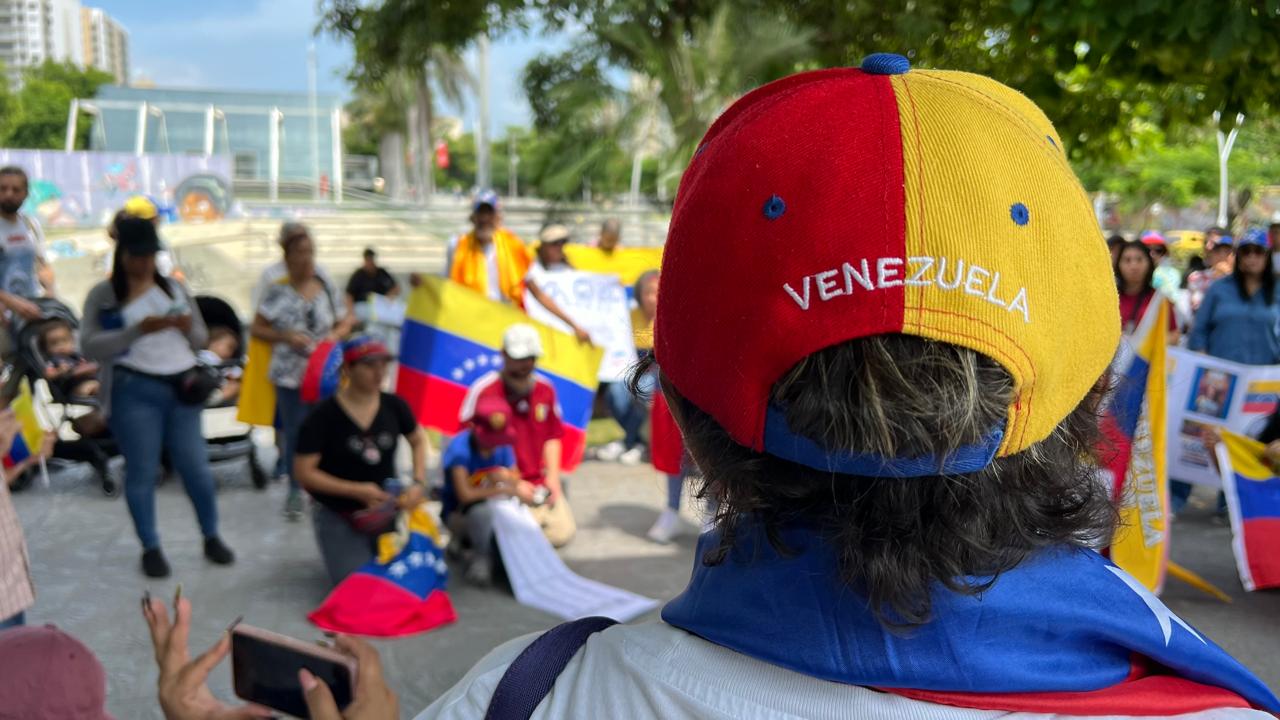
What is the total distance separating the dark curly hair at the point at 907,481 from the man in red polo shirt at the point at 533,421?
456 centimetres

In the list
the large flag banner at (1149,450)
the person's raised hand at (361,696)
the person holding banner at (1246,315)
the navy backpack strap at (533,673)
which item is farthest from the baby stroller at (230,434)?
the navy backpack strap at (533,673)

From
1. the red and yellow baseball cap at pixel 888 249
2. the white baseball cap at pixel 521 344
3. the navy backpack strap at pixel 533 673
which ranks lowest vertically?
the white baseball cap at pixel 521 344

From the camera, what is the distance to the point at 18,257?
6.97 m

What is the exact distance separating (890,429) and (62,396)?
23.6 ft

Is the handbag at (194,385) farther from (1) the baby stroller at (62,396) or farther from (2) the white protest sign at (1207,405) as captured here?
(2) the white protest sign at (1207,405)

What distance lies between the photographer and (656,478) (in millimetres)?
7531

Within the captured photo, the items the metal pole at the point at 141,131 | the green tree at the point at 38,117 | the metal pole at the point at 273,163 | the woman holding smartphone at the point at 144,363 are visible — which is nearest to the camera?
the woman holding smartphone at the point at 144,363

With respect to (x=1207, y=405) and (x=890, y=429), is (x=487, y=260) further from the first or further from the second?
(x=890, y=429)

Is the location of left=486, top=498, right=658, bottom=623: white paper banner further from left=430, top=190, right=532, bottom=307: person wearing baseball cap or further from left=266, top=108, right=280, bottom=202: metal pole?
left=266, top=108, right=280, bottom=202: metal pole

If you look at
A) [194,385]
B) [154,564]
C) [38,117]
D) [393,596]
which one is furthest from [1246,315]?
[38,117]

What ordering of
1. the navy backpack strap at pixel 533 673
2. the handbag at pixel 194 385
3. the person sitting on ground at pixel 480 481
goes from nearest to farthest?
the navy backpack strap at pixel 533 673 → the handbag at pixel 194 385 → the person sitting on ground at pixel 480 481

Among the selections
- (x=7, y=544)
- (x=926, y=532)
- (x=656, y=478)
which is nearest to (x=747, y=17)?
(x=656, y=478)

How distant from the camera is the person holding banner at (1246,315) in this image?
6531 millimetres

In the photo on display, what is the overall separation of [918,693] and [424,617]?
408 cm
